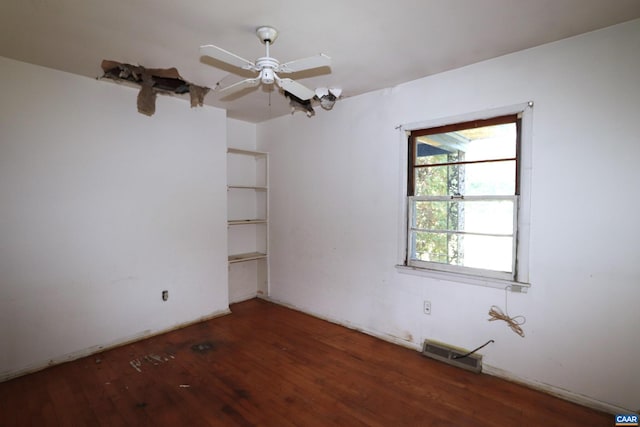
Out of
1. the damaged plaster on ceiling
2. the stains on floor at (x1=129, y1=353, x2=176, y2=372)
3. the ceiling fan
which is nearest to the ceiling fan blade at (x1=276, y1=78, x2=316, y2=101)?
the ceiling fan

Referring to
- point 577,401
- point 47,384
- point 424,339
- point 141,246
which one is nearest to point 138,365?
point 47,384

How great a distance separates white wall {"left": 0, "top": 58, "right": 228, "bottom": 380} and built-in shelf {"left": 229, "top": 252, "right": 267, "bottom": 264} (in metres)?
0.32

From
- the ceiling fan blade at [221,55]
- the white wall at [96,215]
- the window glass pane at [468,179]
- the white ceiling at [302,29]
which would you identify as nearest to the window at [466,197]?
the window glass pane at [468,179]

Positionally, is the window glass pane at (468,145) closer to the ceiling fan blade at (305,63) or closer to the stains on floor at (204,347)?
the ceiling fan blade at (305,63)

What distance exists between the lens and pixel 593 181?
2.18m

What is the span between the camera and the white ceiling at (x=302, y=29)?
1.89 metres

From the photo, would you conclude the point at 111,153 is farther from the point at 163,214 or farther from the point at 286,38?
the point at 286,38

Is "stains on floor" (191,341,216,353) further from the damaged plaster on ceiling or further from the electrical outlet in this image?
the damaged plaster on ceiling

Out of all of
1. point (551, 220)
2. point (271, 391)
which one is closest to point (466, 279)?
point (551, 220)

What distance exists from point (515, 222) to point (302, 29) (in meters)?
2.26

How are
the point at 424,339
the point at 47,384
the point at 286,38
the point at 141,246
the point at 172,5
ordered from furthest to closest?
1. the point at 141,246
2. the point at 424,339
3. the point at 47,384
4. the point at 286,38
5. the point at 172,5

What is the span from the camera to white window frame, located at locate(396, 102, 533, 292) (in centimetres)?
244

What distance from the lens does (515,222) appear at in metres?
2.53

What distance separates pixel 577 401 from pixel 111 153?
15.0 feet
